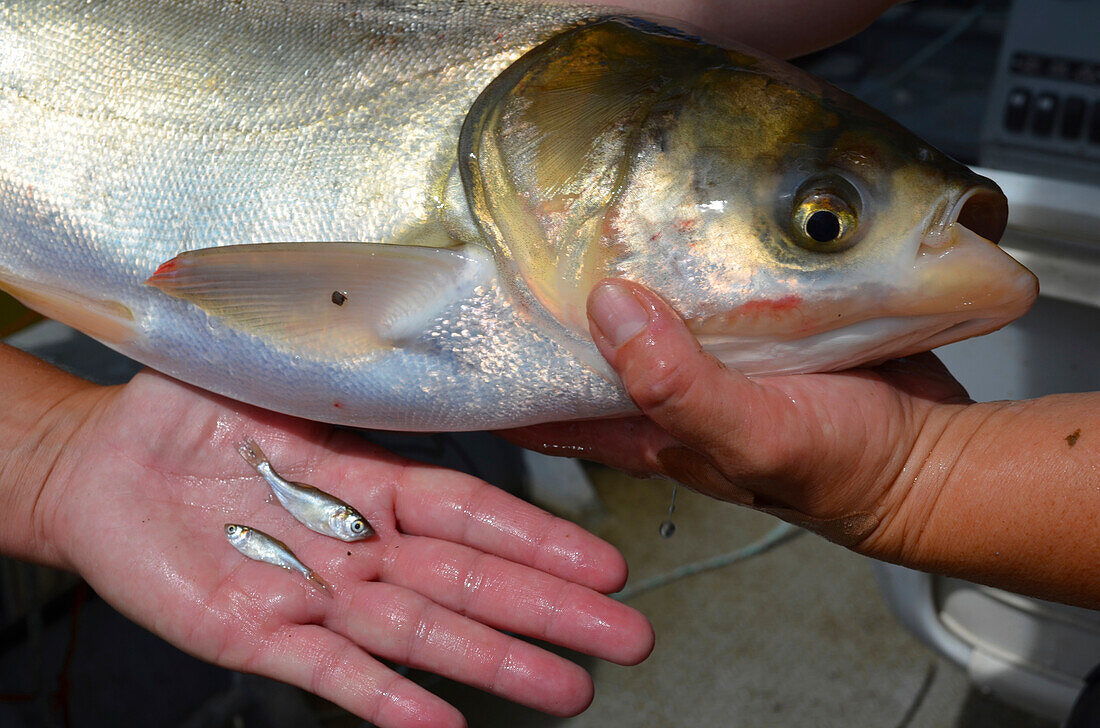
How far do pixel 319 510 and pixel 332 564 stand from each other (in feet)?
0.35

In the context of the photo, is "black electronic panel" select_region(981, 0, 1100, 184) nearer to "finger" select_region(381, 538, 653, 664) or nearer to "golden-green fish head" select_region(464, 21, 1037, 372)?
"golden-green fish head" select_region(464, 21, 1037, 372)

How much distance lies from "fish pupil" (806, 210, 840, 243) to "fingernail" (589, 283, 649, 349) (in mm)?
276

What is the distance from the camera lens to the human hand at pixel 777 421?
1226mm

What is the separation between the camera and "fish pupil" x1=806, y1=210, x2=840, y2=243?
48.8 inches

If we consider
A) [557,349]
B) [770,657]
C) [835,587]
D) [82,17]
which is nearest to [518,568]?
[557,349]

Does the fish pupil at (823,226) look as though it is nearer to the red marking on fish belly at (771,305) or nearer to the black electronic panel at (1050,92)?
the red marking on fish belly at (771,305)

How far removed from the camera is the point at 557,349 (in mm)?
1389

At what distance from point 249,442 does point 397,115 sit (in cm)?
76

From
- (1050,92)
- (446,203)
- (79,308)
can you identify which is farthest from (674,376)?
(1050,92)

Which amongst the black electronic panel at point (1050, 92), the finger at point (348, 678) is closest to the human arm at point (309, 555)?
the finger at point (348, 678)

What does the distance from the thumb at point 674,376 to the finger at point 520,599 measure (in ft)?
1.31

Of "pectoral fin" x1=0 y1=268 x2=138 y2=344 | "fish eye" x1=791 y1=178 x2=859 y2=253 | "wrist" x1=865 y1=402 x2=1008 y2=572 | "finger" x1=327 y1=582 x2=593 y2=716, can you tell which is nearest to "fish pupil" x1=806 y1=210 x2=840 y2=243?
"fish eye" x1=791 y1=178 x2=859 y2=253

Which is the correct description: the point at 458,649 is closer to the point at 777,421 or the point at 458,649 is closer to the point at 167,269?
the point at 777,421

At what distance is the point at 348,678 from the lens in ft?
4.66
